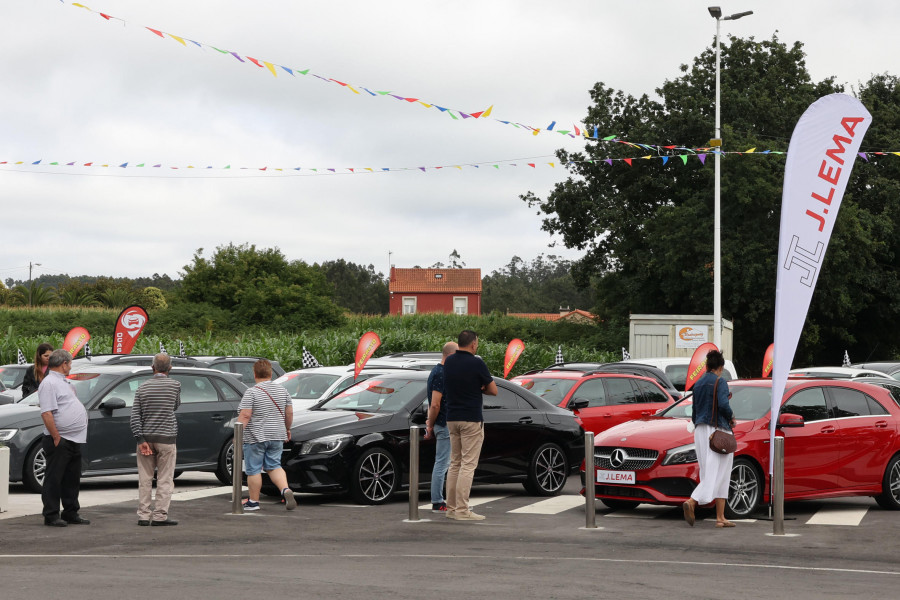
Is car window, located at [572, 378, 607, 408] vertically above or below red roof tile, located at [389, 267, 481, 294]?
below

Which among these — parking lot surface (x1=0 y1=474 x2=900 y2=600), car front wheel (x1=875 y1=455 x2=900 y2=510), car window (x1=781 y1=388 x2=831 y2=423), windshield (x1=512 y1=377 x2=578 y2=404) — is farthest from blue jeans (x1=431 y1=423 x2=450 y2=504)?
windshield (x1=512 y1=377 x2=578 y2=404)

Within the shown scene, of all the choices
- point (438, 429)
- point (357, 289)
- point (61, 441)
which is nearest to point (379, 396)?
point (438, 429)

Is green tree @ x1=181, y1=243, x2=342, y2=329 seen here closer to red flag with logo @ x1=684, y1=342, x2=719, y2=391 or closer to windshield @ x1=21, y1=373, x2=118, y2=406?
red flag with logo @ x1=684, y1=342, x2=719, y2=391

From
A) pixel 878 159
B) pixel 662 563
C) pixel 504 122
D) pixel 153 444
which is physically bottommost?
pixel 662 563

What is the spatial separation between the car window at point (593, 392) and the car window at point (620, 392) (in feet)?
0.33

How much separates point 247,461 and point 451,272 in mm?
89716

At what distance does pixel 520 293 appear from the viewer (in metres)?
128

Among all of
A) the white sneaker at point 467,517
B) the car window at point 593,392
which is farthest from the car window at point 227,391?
the car window at point 593,392

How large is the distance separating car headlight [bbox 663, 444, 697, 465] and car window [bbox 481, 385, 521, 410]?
274 cm

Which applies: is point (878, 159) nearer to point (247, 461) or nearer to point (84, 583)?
point (247, 461)

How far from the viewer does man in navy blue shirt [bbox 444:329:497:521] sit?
1160 centimetres

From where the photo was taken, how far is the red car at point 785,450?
11.8 m

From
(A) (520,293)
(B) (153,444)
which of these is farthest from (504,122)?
(A) (520,293)

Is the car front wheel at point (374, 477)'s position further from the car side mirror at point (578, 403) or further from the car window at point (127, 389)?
the car side mirror at point (578, 403)
